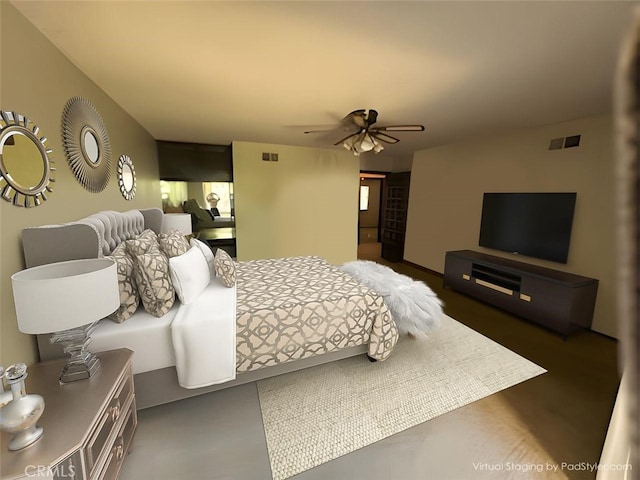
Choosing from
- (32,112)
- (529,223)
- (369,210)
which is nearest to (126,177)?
(32,112)

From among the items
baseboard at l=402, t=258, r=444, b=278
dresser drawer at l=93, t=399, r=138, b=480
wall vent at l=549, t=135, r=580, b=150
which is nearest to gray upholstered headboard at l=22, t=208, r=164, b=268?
dresser drawer at l=93, t=399, r=138, b=480

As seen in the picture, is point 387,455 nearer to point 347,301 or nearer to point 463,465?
point 463,465

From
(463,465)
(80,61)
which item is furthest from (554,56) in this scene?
(80,61)

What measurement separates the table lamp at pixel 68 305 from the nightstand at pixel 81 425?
10 cm

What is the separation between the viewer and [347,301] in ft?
7.17

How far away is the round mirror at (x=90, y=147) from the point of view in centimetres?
201

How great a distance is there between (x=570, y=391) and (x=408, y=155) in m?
4.75

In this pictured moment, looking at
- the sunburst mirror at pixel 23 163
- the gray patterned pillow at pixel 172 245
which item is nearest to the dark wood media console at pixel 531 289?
the gray patterned pillow at pixel 172 245

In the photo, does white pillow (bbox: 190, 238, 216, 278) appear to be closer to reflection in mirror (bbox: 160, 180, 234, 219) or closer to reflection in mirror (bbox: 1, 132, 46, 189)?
reflection in mirror (bbox: 1, 132, 46, 189)

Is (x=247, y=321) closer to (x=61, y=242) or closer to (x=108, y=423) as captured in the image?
(x=108, y=423)

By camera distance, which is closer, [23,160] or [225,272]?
[23,160]

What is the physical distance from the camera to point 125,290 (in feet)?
5.76

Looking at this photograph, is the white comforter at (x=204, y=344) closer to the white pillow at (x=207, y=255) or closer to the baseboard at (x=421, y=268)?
the white pillow at (x=207, y=255)

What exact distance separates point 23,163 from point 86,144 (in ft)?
2.19
